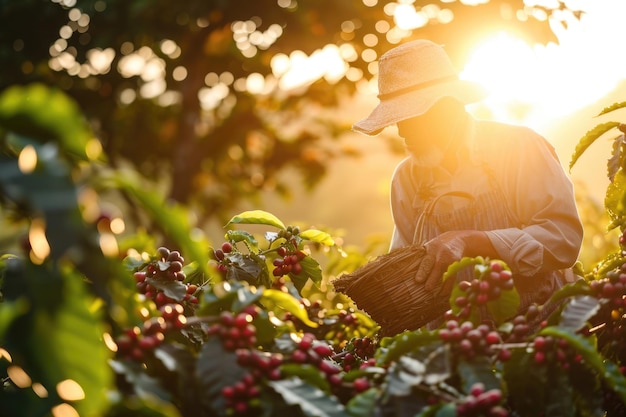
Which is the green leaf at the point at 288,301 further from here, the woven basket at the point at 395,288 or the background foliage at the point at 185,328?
the woven basket at the point at 395,288

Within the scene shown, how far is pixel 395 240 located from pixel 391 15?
7866 millimetres

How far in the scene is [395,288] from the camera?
2.81 m

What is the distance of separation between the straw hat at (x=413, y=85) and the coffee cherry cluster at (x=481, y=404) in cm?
148

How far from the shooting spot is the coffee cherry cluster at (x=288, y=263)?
2762 millimetres

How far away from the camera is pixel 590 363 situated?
1801 mm

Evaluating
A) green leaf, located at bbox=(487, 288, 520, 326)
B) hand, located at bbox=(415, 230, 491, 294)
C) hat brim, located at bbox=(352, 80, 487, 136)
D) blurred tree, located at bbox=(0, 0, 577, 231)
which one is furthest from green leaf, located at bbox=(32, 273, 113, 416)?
blurred tree, located at bbox=(0, 0, 577, 231)

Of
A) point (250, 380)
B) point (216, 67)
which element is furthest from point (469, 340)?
point (216, 67)

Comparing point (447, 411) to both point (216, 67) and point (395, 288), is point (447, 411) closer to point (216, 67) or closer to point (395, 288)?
point (395, 288)

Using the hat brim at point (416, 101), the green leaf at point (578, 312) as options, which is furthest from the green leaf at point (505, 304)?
the hat brim at point (416, 101)

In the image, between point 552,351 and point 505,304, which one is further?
point 505,304

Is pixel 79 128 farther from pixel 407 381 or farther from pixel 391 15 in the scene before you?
pixel 391 15

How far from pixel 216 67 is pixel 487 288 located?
1125 centimetres

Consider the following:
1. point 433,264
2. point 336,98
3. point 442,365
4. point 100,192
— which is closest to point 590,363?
point 442,365

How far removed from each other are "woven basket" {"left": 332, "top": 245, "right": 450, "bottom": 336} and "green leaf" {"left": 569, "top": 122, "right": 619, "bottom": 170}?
0.66 meters
